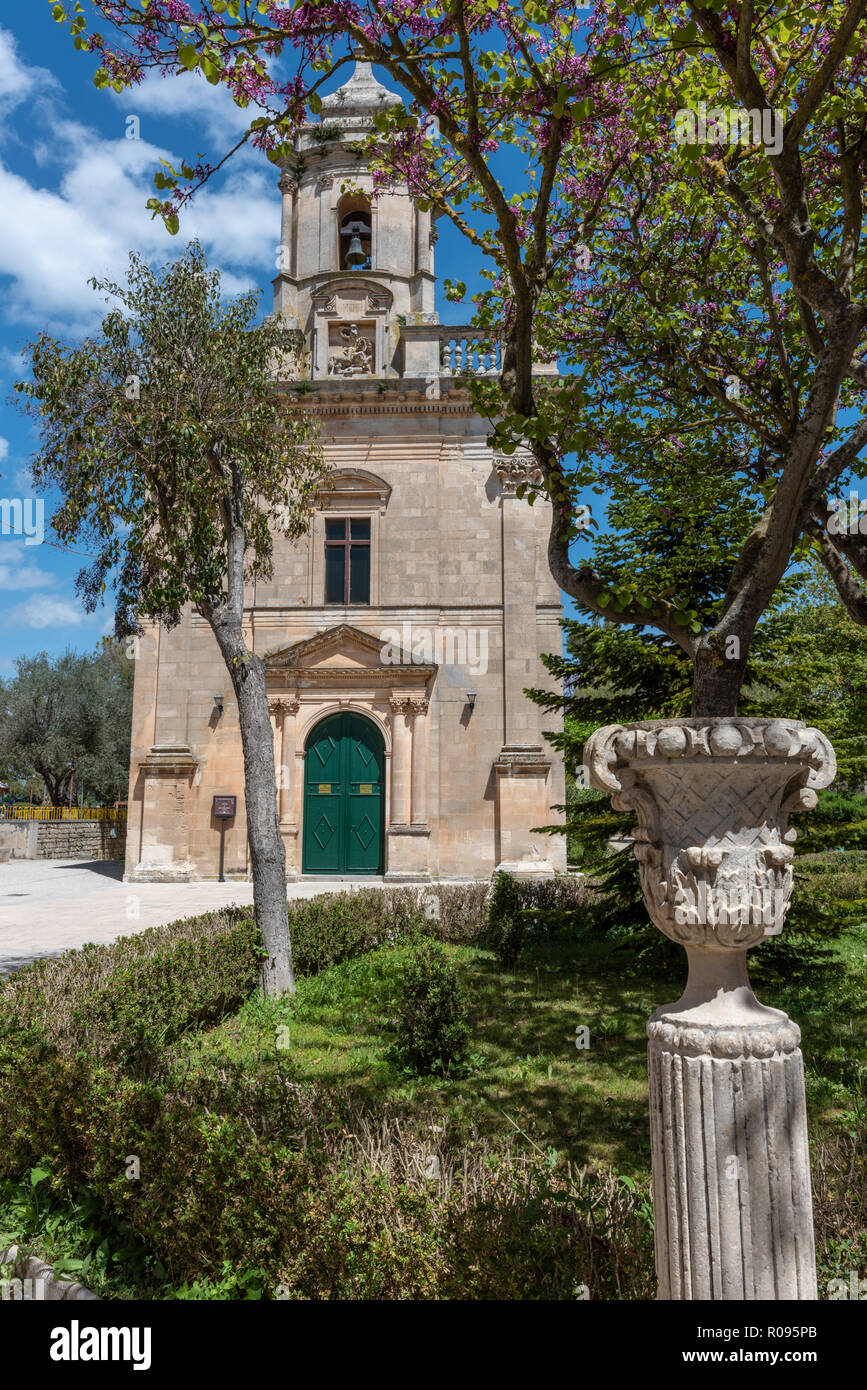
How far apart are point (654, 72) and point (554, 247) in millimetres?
2337

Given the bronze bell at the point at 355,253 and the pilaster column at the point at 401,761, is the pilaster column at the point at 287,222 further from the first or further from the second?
the pilaster column at the point at 401,761

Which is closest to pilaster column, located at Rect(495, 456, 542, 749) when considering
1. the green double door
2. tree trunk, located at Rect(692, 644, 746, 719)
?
the green double door

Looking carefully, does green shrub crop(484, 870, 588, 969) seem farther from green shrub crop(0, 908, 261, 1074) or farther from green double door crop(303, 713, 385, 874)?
green double door crop(303, 713, 385, 874)

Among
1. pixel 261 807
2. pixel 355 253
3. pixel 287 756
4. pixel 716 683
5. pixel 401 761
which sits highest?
pixel 355 253

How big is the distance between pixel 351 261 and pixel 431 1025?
67.3 feet

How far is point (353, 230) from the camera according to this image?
2202 centimetres

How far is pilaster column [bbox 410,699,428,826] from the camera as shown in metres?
18.4

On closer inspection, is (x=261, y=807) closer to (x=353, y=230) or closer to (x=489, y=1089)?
(x=489, y=1089)

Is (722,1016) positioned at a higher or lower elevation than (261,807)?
lower

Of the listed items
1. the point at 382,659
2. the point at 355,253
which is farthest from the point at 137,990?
the point at 355,253

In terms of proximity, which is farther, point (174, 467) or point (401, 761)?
point (401, 761)

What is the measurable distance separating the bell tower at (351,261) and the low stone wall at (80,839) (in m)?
18.5

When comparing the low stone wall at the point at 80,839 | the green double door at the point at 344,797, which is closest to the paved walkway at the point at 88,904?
the green double door at the point at 344,797

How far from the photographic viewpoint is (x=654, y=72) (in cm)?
715
